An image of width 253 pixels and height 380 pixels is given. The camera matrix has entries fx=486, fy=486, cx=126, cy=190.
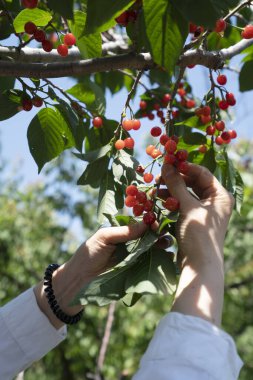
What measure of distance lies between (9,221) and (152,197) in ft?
28.7

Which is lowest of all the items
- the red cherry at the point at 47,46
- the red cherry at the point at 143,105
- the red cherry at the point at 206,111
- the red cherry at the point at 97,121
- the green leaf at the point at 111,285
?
the green leaf at the point at 111,285

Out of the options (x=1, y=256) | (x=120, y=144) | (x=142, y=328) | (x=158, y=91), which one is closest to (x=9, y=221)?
(x=1, y=256)

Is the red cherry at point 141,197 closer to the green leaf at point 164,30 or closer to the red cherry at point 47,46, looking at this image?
the green leaf at point 164,30

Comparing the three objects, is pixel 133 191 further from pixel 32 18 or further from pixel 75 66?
pixel 32 18

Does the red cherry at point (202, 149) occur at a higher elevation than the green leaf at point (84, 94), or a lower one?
lower

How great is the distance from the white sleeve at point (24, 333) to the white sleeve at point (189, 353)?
0.94 m

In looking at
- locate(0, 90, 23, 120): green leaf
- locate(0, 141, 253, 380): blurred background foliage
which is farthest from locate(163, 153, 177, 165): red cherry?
locate(0, 141, 253, 380): blurred background foliage

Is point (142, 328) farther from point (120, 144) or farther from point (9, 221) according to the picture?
point (120, 144)

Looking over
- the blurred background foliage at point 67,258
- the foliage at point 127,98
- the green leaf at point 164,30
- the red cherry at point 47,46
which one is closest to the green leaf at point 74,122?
the foliage at point 127,98

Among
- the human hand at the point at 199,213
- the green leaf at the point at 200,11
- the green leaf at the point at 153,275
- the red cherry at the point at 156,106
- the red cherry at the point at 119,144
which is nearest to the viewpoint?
the green leaf at the point at 200,11

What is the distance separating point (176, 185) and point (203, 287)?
0.34 m

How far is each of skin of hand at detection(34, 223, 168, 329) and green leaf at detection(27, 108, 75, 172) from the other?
40 cm

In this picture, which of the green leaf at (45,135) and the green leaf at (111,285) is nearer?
the green leaf at (111,285)

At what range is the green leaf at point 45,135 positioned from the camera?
193 centimetres
